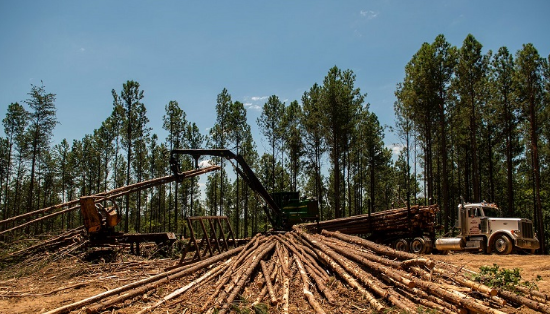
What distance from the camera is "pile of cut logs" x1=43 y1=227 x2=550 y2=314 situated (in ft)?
21.0

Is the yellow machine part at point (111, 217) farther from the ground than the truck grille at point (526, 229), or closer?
farther from the ground

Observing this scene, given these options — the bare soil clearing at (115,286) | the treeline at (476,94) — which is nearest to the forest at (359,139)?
the treeline at (476,94)

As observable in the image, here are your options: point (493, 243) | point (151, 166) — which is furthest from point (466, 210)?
point (151, 166)

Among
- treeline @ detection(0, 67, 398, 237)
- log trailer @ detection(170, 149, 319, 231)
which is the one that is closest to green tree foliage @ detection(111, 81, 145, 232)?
treeline @ detection(0, 67, 398, 237)

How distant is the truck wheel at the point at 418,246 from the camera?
1623cm

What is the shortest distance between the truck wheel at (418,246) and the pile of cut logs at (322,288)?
7.38m

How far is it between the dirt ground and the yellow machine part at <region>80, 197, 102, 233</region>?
1.24 m

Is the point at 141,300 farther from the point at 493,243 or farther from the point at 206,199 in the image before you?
the point at 206,199

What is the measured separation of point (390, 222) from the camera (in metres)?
17.1

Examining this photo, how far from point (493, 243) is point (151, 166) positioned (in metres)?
35.8

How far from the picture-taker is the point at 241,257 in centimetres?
988

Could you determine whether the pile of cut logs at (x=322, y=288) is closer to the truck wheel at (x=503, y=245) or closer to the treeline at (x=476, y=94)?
the truck wheel at (x=503, y=245)

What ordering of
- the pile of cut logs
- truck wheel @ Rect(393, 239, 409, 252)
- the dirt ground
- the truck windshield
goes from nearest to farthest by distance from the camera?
1. the pile of cut logs
2. the dirt ground
3. truck wheel @ Rect(393, 239, 409, 252)
4. the truck windshield

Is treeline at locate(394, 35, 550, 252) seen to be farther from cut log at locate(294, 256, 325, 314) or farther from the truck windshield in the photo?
cut log at locate(294, 256, 325, 314)
